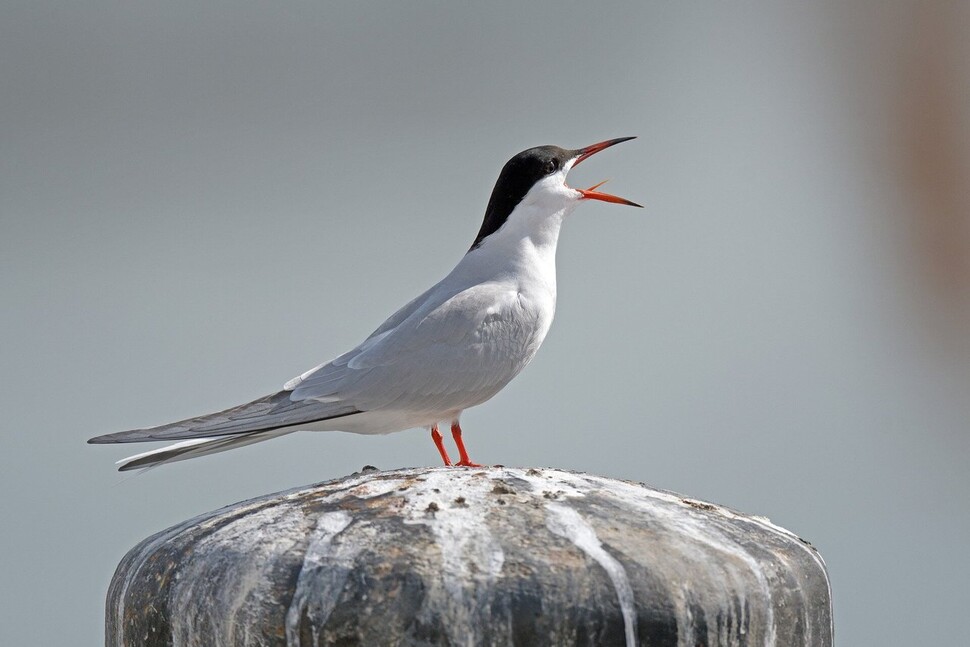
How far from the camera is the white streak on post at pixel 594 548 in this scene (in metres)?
2.13

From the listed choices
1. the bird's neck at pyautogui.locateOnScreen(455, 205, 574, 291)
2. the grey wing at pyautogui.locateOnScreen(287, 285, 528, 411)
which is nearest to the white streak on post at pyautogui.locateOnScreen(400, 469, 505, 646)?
the grey wing at pyautogui.locateOnScreen(287, 285, 528, 411)

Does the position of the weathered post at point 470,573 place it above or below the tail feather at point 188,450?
below

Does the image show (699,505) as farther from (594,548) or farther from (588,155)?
(588,155)

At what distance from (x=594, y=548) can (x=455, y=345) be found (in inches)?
60.6

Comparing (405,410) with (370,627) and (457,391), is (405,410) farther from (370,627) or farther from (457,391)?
(370,627)

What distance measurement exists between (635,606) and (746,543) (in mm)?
386

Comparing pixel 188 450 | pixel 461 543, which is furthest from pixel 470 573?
pixel 188 450

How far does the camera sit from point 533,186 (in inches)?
→ 159

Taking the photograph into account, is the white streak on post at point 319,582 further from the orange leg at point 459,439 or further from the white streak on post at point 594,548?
the orange leg at point 459,439

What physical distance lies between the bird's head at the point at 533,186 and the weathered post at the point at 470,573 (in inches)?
65.4

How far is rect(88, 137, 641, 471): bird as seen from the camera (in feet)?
11.2

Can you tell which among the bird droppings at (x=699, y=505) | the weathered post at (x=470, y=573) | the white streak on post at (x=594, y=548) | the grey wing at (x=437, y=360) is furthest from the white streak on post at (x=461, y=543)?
the grey wing at (x=437, y=360)

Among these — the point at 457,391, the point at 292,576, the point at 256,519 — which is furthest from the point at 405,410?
the point at 292,576

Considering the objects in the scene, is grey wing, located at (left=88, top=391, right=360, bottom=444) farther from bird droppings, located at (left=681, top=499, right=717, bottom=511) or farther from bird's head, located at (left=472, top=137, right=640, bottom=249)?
bird droppings, located at (left=681, top=499, right=717, bottom=511)
